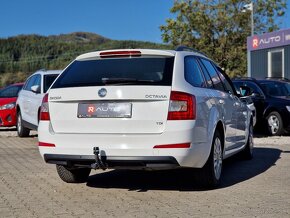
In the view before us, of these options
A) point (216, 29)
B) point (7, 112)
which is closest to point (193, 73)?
point (7, 112)

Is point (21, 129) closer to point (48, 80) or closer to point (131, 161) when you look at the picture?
point (48, 80)

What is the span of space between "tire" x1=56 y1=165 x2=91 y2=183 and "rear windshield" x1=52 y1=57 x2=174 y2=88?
121cm

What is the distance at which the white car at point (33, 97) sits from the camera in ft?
39.7

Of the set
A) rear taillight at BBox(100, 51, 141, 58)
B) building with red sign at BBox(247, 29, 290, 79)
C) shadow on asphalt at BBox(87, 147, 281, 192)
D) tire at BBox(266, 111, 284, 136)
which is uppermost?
building with red sign at BBox(247, 29, 290, 79)

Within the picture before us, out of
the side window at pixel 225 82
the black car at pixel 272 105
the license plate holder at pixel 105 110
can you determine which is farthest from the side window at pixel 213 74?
the black car at pixel 272 105

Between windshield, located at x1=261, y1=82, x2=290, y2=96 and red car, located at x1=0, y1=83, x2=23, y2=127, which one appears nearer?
windshield, located at x1=261, y1=82, x2=290, y2=96

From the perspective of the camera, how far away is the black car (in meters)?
13.4

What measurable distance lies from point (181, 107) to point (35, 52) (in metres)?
103

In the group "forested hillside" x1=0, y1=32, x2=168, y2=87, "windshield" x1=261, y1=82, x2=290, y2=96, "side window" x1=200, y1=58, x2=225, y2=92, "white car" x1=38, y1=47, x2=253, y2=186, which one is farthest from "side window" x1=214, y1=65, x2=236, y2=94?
"forested hillside" x1=0, y1=32, x2=168, y2=87

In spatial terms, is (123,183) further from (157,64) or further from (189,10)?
(189,10)

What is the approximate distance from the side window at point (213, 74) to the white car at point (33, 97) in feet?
17.7

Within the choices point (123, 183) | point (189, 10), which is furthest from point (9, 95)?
point (189, 10)

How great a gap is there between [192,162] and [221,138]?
1.23 meters

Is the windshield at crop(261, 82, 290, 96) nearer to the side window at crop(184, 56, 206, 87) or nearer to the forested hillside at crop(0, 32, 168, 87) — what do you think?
the side window at crop(184, 56, 206, 87)
